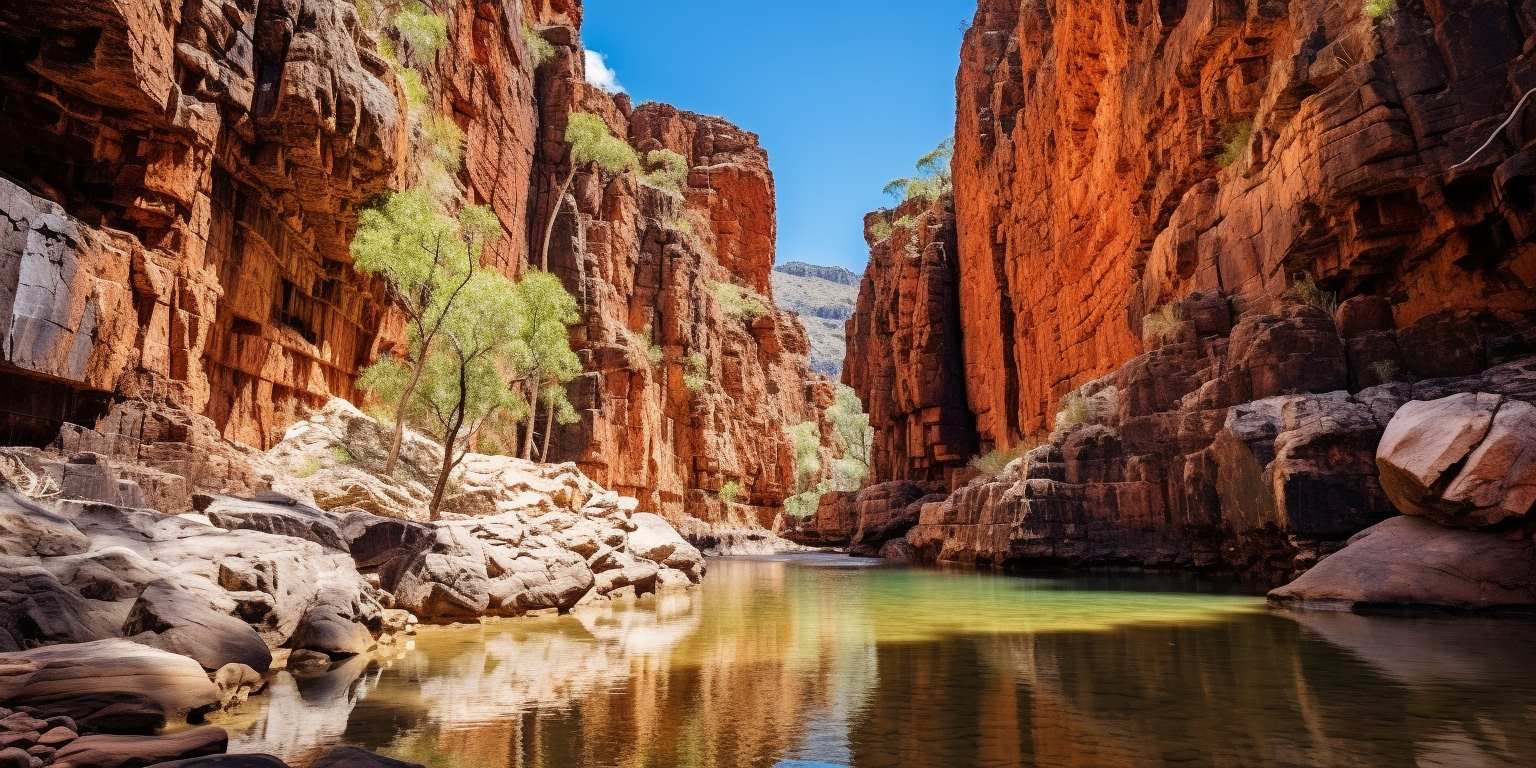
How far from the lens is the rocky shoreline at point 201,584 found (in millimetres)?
4910

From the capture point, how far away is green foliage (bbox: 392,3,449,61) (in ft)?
105

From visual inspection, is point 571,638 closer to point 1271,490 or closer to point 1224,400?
point 1271,490

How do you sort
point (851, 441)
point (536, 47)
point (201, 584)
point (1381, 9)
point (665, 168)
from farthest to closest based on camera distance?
point (851, 441) < point (665, 168) < point (536, 47) < point (1381, 9) < point (201, 584)

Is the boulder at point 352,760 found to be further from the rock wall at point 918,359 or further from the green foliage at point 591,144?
the green foliage at point 591,144

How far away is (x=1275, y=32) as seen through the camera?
22.5 metres

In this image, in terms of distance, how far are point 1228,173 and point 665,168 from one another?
51129 mm

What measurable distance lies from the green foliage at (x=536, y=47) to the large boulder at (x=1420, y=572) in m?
47.6

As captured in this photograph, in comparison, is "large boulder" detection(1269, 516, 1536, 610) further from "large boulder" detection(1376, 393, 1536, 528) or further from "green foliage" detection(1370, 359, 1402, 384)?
"green foliage" detection(1370, 359, 1402, 384)

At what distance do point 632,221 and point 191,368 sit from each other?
36265 millimetres

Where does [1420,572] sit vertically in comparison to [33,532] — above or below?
below

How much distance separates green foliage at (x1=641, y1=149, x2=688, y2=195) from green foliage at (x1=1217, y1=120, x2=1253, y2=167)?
4590 centimetres

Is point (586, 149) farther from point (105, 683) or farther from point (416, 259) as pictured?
point (105, 683)

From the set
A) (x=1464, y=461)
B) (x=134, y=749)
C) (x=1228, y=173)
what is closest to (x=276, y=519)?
(x=134, y=749)

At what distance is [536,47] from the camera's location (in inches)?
1930
